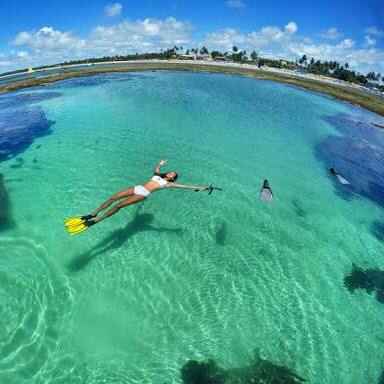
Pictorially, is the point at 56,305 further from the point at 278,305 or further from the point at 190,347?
the point at 278,305

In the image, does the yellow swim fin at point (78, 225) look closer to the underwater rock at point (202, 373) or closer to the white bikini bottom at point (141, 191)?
the white bikini bottom at point (141, 191)

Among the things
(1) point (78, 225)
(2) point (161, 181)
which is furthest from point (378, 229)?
(1) point (78, 225)

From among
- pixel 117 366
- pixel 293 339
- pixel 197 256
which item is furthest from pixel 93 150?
pixel 293 339

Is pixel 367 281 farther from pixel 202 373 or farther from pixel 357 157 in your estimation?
pixel 357 157

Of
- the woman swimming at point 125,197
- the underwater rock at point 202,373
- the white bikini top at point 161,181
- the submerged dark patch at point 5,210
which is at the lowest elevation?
the underwater rock at point 202,373

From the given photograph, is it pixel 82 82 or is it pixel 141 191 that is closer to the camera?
pixel 141 191

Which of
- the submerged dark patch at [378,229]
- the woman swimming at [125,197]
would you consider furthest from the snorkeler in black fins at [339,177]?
the woman swimming at [125,197]
